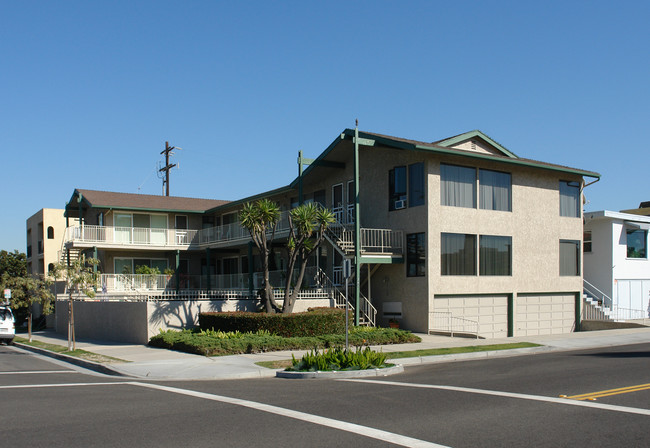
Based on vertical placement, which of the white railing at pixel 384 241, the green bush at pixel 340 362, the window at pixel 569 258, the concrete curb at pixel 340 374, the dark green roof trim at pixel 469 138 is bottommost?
the concrete curb at pixel 340 374

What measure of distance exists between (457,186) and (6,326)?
19.7 m

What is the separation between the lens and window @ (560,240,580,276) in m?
28.2

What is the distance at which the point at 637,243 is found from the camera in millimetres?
33250

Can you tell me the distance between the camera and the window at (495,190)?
84.3ft

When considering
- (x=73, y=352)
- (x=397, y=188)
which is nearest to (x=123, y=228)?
(x=73, y=352)

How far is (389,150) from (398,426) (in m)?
18.6

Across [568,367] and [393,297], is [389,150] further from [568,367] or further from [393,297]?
[568,367]

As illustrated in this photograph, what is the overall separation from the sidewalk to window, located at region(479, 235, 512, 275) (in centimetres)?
359

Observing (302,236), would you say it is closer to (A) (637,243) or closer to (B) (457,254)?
(B) (457,254)

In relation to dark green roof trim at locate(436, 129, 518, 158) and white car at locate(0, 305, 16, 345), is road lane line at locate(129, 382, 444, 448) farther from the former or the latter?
white car at locate(0, 305, 16, 345)

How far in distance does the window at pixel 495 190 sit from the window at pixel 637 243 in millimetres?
10428

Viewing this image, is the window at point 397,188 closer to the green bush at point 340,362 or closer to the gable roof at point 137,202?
the green bush at point 340,362

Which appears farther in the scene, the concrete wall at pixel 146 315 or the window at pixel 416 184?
the window at pixel 416 184

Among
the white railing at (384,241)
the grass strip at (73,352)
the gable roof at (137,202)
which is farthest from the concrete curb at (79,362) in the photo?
the gable roof at (137,202)
